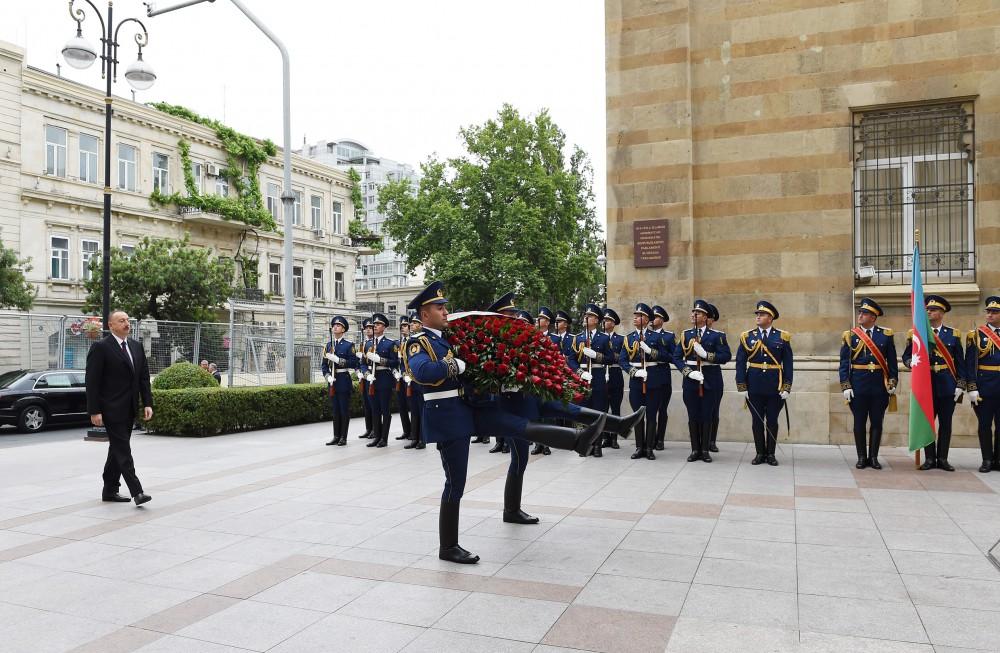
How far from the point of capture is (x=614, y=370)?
11953mm

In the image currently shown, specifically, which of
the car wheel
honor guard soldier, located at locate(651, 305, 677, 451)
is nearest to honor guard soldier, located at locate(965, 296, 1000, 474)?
honor guard soldier, located at locate(651, 305, 677, 451)

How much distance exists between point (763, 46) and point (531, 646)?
Result: 11.2 metres

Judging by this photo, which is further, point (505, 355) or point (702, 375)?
point (702, 375)

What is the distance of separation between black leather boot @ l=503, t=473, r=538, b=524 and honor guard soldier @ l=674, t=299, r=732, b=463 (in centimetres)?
441

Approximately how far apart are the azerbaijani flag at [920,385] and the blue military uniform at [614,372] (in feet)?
13.1

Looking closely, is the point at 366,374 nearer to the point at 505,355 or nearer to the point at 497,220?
the point at 505,355

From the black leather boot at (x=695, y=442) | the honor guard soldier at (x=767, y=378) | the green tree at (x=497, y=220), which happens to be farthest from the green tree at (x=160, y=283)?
the honor guard soldier at (x=767, y=378)

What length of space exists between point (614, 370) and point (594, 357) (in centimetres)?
58

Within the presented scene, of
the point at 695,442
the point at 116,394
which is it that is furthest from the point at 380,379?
the point at 116,394

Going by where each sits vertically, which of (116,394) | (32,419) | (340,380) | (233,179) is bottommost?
(32,419)

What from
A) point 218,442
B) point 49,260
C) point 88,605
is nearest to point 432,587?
point 88,605

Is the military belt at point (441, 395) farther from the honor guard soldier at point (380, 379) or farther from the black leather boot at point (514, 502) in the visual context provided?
the honor guard soldier at point (380, 379)

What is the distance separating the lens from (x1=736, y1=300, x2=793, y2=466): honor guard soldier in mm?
10141

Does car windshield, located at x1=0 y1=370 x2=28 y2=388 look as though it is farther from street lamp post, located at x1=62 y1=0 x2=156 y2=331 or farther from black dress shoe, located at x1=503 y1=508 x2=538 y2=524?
black dress shoe, located at x1=503 y1=508 x2=538 y2=524
